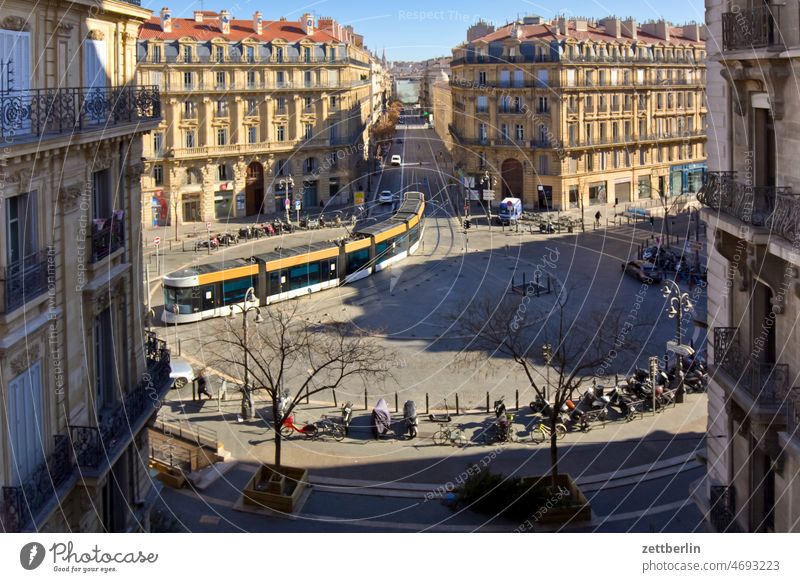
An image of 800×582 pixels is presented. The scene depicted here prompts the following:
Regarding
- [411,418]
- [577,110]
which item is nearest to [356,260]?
[411,418]

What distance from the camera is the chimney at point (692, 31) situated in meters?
52.4

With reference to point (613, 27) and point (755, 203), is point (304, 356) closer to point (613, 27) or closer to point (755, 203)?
point (755, 203)

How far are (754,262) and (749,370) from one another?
108cm

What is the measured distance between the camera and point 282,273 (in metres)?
29.2

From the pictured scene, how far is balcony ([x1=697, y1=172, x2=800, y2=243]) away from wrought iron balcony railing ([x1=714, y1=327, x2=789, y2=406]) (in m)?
1.36

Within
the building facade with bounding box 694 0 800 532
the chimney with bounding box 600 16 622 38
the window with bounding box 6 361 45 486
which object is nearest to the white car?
the window with bounding box 6 361 45 486

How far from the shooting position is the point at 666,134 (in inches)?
1993

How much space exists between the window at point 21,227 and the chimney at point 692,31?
164 ft

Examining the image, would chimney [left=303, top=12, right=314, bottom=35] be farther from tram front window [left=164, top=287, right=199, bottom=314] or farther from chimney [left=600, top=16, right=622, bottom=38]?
tram front window [left=164, top=287, right=199, bottom=314]

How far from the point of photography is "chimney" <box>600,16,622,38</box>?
4825cm

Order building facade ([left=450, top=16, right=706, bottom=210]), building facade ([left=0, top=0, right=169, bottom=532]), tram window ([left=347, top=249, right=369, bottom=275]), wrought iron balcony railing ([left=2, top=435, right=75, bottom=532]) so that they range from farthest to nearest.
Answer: building facade ([left=450, top=16, right=706, bottom=210])
tram window ([left=347, top=249, right=369, bottom=275])
building facade ([left=0, top=0, right=169, bottom=532])
wrought iron balcony railing ([left=2, top=435, right=75, bottom=532])

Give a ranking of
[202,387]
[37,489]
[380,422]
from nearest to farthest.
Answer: [37,489]
[380,422]
[202,387]
